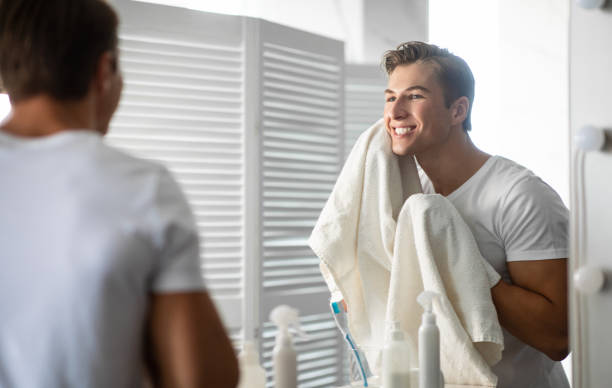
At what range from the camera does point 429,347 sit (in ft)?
3.68

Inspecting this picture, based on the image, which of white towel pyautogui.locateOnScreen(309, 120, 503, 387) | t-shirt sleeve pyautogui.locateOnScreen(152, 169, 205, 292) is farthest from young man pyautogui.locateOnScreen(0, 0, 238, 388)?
white towel pyautogui.locateOnScreen(309, 120, 503, 387)

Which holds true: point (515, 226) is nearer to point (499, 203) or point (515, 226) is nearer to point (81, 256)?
point (499, 203)

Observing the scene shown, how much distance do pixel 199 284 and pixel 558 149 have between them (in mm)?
1790

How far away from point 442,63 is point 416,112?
0.14 m

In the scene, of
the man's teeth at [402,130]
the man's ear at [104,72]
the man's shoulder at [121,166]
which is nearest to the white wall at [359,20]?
the man's teeth at [402,130]

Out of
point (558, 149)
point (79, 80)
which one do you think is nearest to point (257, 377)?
point (79, 80)

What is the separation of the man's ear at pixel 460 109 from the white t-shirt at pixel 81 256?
1.04 meters

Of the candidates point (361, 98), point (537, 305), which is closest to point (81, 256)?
point (537, 305)

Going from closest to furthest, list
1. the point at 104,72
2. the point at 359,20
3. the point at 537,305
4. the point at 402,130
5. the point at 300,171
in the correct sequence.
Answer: the point at 104,72 < the point at 537,305 < the point at 402,130 < the point at 300,171 < the point at 359,20

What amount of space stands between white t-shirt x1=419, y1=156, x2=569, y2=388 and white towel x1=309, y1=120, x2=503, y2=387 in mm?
109

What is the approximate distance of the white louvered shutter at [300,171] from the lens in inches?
82.0

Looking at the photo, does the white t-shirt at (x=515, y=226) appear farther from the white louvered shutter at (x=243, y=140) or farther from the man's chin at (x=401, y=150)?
the white louvered shutter at (x=243, y=140)

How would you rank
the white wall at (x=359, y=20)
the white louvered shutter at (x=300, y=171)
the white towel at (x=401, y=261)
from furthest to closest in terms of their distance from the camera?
the white wall at (x=359, y=20), the white louvered shutter at (x=300, y=171), the white towel at (x=401, y=261)

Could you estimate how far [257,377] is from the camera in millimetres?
1158
